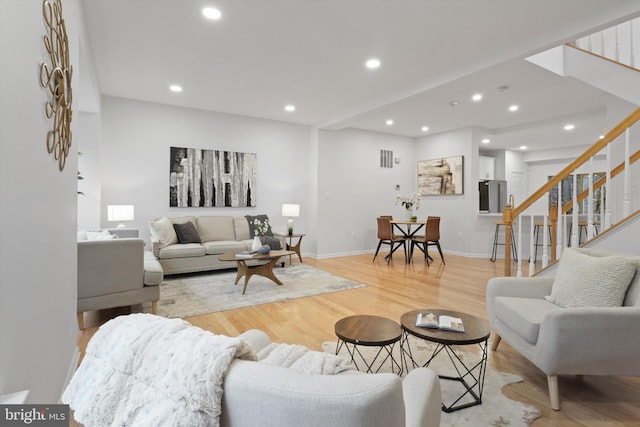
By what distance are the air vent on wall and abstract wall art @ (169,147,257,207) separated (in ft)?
10.00

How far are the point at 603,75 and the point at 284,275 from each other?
4865mm

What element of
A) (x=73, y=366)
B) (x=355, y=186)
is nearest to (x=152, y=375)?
(x=73, y=366)

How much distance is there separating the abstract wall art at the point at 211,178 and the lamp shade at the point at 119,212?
866 mm

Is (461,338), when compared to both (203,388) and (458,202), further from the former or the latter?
(458,202)

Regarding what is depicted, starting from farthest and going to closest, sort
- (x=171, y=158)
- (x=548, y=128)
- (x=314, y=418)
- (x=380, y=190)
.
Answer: (x=380, y=190) → (x=548, y=128) → (x=171, y=158) → (x=314, y=418)

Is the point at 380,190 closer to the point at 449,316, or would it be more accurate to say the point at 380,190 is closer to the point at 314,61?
the point at 314,61

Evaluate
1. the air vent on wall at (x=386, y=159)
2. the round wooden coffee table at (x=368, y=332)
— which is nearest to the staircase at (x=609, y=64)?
the round wooden coffee table at (x=368, y=332)

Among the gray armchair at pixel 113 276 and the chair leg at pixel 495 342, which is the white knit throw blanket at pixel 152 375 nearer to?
the chair leg at pixel 495 342

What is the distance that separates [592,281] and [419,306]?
1750 mm

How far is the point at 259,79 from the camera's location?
436 cm

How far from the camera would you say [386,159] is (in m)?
7.70

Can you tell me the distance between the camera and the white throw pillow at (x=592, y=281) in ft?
6.32

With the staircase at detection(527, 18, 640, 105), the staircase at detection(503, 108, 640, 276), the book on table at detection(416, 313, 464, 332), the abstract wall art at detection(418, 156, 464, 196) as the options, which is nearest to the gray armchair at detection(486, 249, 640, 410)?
the book on table at detection(416, 313, 464, 332)

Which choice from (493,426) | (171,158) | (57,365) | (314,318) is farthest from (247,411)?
(171,158)
